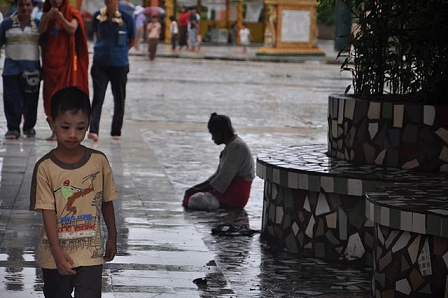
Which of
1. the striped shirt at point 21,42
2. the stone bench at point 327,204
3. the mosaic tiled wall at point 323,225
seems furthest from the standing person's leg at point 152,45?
the mosaic tiled wall at point 323,225

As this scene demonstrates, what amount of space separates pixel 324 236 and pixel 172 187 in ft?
10.1

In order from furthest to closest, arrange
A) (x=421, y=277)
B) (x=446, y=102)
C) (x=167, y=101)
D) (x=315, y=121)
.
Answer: (x=167, y=101), (x=315, y=121), (x=446, y=102), (x=421, y=277)

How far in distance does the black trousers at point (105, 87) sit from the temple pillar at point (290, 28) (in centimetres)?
2837

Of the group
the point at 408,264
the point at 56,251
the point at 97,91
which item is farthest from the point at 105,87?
the point at 56,251

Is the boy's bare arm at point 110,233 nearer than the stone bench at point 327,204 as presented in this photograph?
Yes

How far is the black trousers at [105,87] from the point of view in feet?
42.1

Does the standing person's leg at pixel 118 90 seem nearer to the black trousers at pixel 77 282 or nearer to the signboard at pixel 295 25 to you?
the black trousers at pixel 77 282

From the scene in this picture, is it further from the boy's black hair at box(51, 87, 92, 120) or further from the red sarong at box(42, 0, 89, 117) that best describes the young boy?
the red sarong at box(42, 0, 89, 117)

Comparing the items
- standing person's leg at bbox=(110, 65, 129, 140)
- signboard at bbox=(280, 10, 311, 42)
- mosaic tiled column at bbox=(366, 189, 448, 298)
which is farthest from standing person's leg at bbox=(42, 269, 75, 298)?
signboard at bbox=(280, 10, 311, 42)

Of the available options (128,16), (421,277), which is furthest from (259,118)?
(421,277)

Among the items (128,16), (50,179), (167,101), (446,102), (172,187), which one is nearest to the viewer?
(50,179)

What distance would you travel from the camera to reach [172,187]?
997 centimetres

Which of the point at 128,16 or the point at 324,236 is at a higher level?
the point at 128,16

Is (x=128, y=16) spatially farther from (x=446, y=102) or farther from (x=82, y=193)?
(x=82, y=193)
